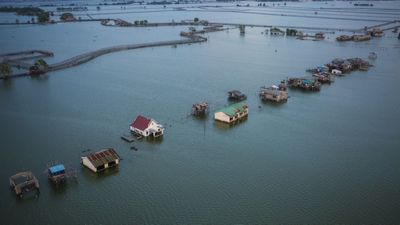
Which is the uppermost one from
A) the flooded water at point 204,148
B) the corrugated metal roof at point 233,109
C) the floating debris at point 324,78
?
the floating debris at point 324,78

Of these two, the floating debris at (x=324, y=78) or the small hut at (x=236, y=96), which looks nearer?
the small hut at (x=236, y=96)

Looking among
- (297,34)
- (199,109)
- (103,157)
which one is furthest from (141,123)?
(297,34)

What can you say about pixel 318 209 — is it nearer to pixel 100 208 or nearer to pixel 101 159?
pixel 100 208

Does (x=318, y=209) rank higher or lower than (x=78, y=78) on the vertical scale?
lower

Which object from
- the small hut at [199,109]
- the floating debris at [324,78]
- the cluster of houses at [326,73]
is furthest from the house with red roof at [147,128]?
the floating debris at [324,78]

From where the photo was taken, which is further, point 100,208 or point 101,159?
point 101,159

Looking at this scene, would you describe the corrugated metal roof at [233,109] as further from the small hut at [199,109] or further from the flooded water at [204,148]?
the small hut at [199,109]

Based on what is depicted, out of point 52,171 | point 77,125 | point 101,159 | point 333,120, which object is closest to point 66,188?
point 52,171
